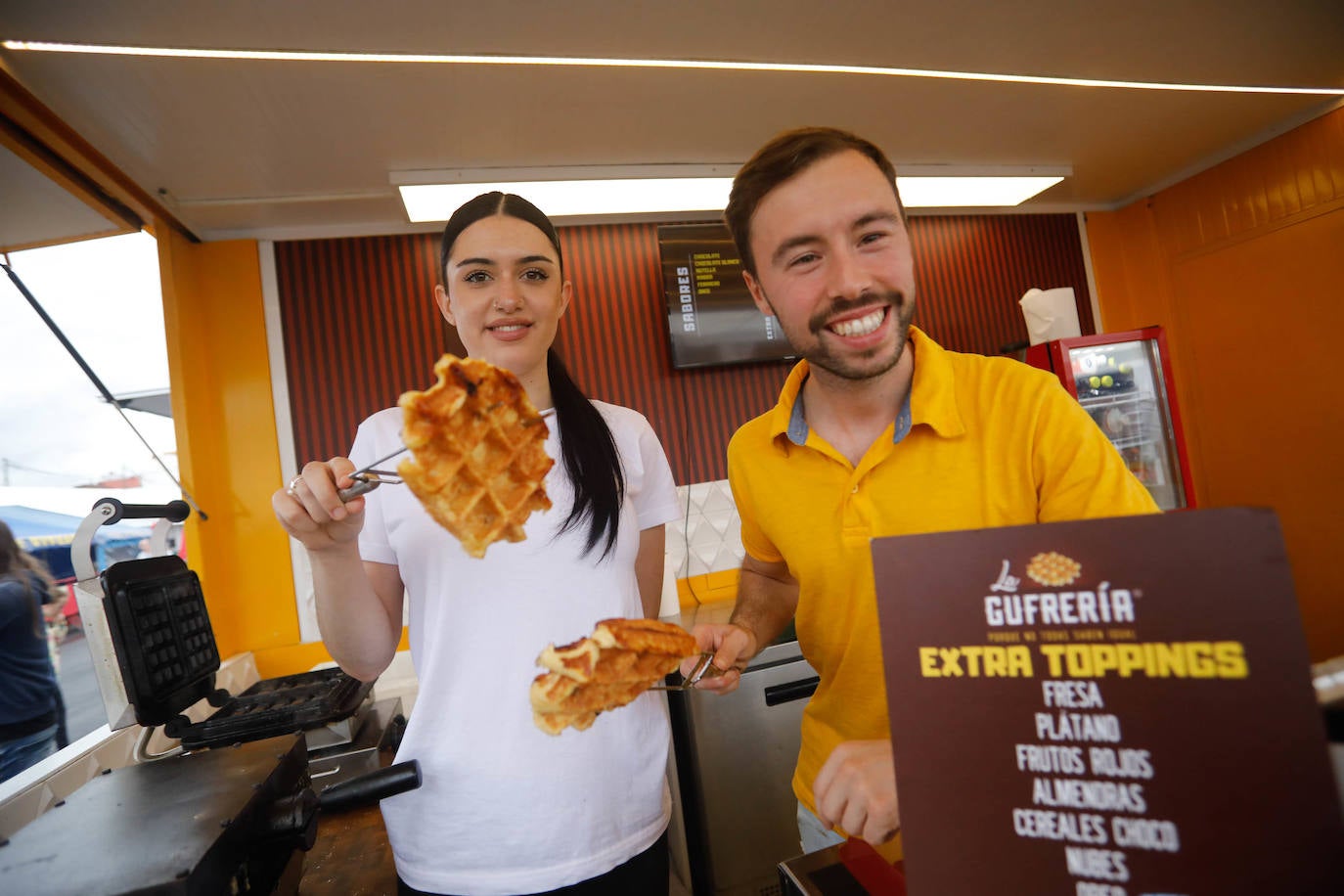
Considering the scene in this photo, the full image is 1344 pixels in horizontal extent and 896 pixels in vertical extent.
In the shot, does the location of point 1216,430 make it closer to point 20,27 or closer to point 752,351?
point 752,351

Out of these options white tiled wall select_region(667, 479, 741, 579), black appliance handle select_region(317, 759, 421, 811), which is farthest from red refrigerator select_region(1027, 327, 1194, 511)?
black appliance handle select_region(317, 759, 421, 811)

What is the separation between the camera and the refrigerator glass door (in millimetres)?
4191

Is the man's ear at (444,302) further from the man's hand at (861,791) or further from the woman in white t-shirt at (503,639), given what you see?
the man's hand at (861,791)

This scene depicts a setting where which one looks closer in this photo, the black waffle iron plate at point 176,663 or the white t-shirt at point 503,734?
the white t-shirt at point 503,734

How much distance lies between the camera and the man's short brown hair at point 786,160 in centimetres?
129

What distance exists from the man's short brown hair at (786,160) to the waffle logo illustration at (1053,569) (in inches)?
38.0

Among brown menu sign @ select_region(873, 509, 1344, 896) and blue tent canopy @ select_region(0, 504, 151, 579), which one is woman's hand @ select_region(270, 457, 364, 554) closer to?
brown menu sign @ select_region(873, 509, 1344, 896)

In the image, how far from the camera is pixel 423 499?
34.4 inches

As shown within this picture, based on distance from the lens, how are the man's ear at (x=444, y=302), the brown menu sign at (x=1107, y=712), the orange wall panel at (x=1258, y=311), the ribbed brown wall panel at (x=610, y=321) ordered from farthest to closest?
the orange wall panel at (x=1258, y=311) → the ribbed brown wall panel at (x=610, y=321) → the man's ear at (x=444, y=302) → the brown menu sign at (x=1107, y=712)

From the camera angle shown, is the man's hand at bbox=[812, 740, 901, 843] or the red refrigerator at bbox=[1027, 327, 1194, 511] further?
the red refrigerator at bbox=[1027, 327, 1194, 511]

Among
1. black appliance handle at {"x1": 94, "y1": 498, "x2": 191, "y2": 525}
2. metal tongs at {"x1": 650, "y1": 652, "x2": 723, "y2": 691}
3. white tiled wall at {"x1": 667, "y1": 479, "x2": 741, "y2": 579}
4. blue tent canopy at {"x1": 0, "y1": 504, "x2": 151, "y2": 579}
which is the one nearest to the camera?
metal tongs at {"x1": 650, "y1": 652, "x2": 723, "y2": 691}

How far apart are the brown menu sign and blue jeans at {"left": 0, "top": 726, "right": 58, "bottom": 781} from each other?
3.21 metres

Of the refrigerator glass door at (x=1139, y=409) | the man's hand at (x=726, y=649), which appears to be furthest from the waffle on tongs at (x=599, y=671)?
the refrigerator glass door at (x=1139, y=409)

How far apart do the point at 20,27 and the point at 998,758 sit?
3164 millimetres
